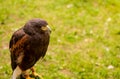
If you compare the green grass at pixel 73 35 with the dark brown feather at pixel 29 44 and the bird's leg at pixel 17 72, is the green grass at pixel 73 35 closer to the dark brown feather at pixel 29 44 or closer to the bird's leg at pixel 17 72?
the bird's leg at pixel 17 72

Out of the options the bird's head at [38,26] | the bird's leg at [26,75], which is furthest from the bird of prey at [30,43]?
the bird's leg at [26,75]

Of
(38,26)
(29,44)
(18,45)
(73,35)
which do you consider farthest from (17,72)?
(73,35)

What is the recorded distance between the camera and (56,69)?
7176mm

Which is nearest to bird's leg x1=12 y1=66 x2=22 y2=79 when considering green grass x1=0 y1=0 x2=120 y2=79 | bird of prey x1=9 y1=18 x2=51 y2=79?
bird of prey x1=9 y1=18 x2=51 y2=79

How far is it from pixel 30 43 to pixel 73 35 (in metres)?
3.01

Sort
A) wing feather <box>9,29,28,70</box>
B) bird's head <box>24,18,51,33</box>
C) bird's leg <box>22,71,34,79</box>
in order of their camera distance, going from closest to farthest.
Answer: bird's head <box>24,18,51,33</box>
wing feather <box>9,29,28,70</box>
bird's leg <box>22,71,34,79</box>

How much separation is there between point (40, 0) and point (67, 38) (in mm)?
1942

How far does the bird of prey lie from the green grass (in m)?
1.23

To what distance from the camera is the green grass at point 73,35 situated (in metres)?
7.21

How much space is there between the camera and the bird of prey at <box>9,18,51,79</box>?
539 centimetres

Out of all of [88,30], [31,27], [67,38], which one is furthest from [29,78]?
[88,30]

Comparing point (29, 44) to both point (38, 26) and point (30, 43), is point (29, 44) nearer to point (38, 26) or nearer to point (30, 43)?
point (30, 43)

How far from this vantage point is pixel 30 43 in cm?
545

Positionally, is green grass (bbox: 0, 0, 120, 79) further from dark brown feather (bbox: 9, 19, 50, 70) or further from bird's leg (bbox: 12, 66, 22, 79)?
dark brown feather (bbox: 9, 19, 50, 70)
